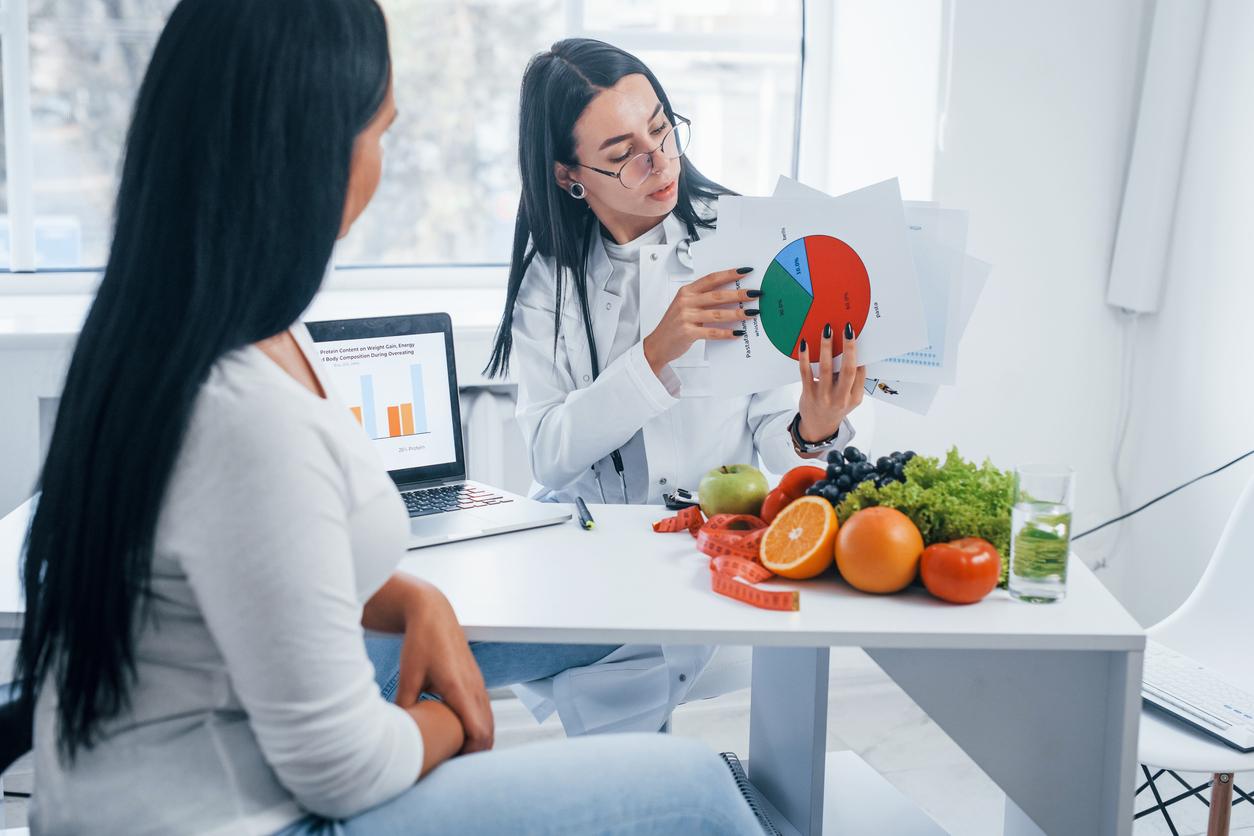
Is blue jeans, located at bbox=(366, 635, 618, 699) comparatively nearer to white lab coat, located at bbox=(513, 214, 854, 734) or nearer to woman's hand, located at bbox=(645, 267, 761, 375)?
white lab coat, located at bbox=(513, 214, 854, 734)

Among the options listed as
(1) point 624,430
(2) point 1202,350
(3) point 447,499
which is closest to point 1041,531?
(1) point 624,430

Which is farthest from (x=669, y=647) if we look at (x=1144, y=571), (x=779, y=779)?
(x=1144, y=571)

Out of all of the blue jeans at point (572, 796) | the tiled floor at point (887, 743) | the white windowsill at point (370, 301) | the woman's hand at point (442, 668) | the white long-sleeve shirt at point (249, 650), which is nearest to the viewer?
the white long-sleeve shirt at point (249, 650)

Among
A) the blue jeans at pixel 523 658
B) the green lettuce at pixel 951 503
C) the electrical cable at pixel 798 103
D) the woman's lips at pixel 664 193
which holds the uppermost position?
the electrical cable at pixel 798 103

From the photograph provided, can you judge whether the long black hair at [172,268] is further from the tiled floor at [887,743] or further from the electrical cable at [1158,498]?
the electrical cable at [1158,498]

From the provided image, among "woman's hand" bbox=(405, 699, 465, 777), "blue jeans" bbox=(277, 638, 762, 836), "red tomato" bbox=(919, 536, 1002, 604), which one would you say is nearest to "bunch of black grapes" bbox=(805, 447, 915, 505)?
"red tomato" bbox=(919, 536, 1002, 604)

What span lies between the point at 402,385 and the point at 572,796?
93 cm

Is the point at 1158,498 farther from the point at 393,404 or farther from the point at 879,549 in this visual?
the point at 393,404

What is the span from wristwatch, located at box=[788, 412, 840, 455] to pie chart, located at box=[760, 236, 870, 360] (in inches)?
8.6

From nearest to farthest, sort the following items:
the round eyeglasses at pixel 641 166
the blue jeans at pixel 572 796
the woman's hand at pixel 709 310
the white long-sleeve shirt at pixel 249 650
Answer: the white long-sleeve shirt at pixel 249 650 → the blue jeans at pixel 572 796 → the woman's hand at pixel 709 310 → the round eyeglasses at pixel 641 166

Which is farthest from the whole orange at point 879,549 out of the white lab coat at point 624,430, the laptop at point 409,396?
the laptop at point 409,396

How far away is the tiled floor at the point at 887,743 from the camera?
2.28m

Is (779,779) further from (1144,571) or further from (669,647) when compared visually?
(1144,571)

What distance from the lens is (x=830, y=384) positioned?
1.66 meters
